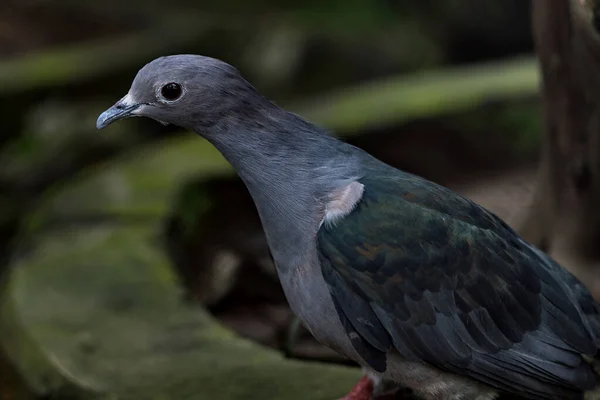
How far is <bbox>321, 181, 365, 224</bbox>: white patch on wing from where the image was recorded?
2512mm

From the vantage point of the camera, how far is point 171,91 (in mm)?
2482

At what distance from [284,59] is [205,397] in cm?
497

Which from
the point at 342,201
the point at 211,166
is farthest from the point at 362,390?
the point at 211,166

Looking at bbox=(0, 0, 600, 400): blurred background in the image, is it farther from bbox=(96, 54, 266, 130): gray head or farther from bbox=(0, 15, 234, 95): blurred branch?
bbox=(96, 54, 266, 130): gray head

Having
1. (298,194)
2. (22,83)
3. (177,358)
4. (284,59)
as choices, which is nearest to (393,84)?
(284,59)

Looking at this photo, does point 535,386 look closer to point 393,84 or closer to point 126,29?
point 393,84

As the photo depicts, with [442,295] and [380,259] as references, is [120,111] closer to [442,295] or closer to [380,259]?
[380,259]

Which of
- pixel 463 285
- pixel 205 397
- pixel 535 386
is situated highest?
pixel 463 285

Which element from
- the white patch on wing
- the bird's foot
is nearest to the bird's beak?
the white patch on wing

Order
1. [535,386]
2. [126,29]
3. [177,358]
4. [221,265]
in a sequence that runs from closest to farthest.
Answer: [535,386] < [177,358] < [221,265] < [126,29]

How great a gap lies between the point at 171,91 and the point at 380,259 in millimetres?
747

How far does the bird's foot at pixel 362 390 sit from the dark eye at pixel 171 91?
1104 mm

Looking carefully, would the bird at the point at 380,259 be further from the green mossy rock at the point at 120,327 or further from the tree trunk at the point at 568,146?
the tree trunk at the point at 568,146

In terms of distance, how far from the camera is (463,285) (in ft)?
8.30
